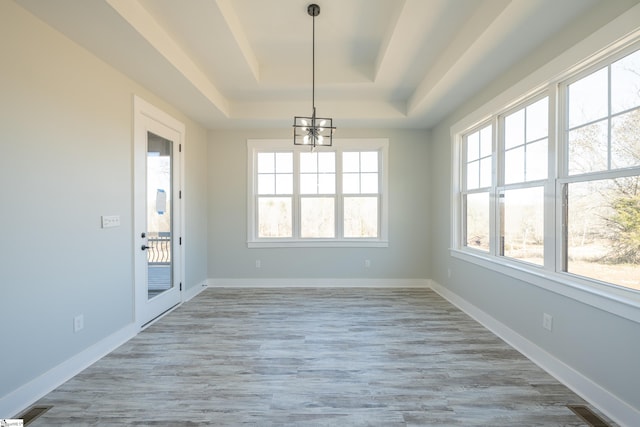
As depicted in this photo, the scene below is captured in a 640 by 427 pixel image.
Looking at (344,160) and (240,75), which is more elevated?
(240,75)

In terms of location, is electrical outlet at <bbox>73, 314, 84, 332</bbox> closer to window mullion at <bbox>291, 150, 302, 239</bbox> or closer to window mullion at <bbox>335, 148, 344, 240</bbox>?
window mullion at <bbox>291, 150, 302, 239</bbox>

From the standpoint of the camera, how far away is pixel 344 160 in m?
5.02


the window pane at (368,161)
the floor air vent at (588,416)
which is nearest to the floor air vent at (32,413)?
the floor air vent at (588,416)

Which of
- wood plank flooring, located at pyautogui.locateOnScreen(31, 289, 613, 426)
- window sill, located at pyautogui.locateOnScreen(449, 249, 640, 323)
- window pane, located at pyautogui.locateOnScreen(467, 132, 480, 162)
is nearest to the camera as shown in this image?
window sill, located at pyautogui.locateOnScreen(449, 249, 640, 323)

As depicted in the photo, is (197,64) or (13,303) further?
(197,64)

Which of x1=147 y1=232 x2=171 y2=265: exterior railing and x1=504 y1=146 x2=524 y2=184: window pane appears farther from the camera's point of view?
x1=147 y1=232 x2=171 y2=265: exterior railing

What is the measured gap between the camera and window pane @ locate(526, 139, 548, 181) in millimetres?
2531

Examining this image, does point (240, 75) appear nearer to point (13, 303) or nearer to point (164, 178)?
point (164, 178)

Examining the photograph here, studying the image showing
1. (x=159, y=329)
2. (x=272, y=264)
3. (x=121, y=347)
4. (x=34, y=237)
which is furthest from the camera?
(x=272, y=264)

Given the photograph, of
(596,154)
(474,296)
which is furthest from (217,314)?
(596,154)

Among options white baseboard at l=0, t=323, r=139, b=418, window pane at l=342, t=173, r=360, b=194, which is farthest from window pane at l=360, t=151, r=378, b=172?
white baseboard at l=0, t=323, r=139, b=418

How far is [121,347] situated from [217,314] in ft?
3.53

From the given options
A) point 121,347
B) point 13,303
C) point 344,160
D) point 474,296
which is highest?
point 344,160

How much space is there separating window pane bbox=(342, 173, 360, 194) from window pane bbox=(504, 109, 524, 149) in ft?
7.66
